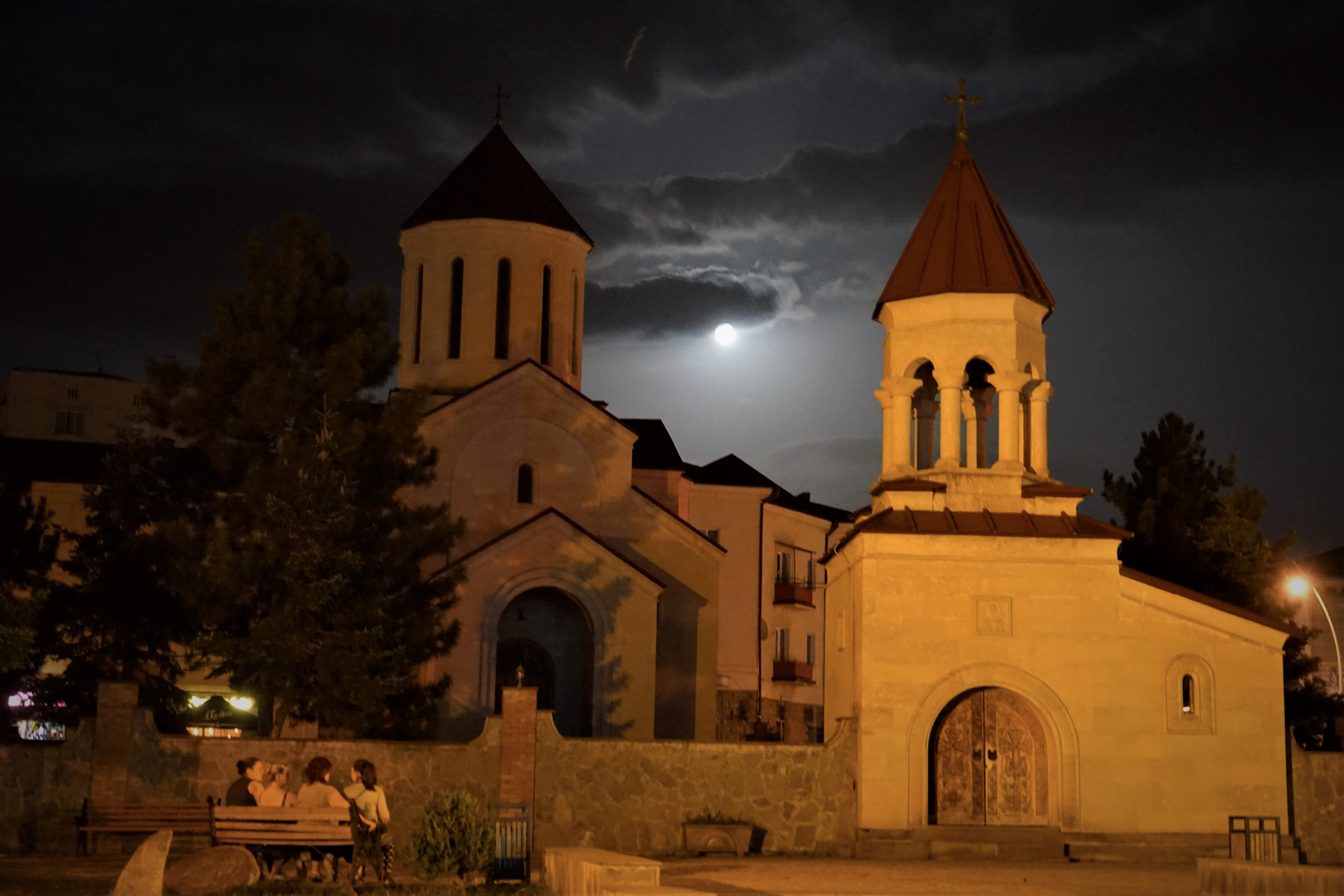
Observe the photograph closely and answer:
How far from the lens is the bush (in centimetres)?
1602

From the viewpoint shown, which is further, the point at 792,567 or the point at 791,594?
the point at 792,567

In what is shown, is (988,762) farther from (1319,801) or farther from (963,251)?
(963,251)

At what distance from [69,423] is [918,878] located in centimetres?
4507

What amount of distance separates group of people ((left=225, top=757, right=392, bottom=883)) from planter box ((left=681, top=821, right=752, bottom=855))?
21.8 ft

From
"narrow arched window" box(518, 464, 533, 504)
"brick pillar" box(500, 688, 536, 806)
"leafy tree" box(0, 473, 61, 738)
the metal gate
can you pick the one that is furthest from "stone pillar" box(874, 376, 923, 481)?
"leafy tree" box(0, 473, 61, 738)

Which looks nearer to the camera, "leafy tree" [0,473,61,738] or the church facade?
the church facade

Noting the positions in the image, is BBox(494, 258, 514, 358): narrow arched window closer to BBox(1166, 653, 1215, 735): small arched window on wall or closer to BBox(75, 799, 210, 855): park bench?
BBox(75, 799, 210, 855): park bench

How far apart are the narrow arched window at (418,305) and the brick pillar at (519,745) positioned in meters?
13.3

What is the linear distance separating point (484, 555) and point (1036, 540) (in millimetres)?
10335

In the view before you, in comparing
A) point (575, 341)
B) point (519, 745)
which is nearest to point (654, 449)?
point (575, 341)

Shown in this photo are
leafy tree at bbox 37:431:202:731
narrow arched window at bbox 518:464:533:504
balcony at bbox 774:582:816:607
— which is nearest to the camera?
leafy tree at bbox 37:431:202:731

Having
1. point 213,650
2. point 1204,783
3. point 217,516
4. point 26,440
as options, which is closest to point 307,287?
point 217,516

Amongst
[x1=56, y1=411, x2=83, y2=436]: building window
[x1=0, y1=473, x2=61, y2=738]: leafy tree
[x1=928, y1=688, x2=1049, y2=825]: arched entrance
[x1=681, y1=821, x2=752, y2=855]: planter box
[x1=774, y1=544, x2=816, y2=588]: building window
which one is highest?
[x1=56, y1=411, x2=83, y2=436]: building window

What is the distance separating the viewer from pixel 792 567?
4978cm
